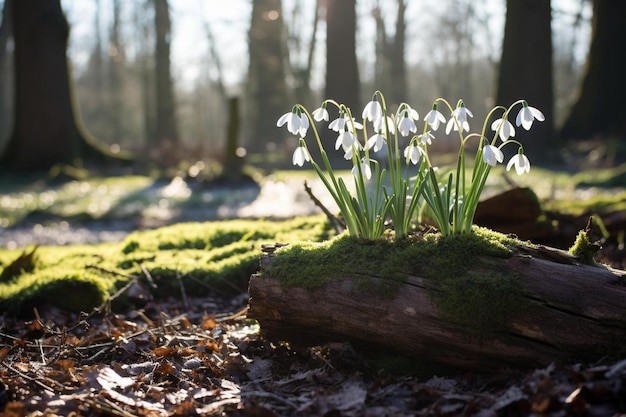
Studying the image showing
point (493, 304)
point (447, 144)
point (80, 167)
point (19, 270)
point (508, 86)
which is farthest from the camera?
point (447, 144)

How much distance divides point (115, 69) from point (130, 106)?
14.5 ft

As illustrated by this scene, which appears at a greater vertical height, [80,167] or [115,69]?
[115,69]

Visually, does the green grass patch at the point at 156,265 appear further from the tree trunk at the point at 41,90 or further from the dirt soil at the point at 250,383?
the tree trunk at the point at 41,90

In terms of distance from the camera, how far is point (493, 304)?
2701mm

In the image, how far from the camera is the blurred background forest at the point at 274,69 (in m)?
15.1

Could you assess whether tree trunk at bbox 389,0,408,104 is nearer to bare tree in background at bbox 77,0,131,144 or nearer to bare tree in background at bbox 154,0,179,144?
bare tree in background at bbox 154,0,179,144

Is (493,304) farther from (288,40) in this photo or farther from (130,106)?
(130,106)

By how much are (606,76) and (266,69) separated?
16.1 metres

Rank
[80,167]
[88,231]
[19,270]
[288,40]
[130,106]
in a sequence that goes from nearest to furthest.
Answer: [19,270], [88,231], [80,167], [288,40], [130,106]

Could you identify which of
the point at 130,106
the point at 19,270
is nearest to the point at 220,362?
the point at 19,270

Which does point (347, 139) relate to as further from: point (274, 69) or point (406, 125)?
point (274, 69)

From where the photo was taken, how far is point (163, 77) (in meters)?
25.9

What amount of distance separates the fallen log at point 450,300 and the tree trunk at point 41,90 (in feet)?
46.7

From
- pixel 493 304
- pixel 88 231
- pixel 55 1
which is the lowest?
pixel 88 231
